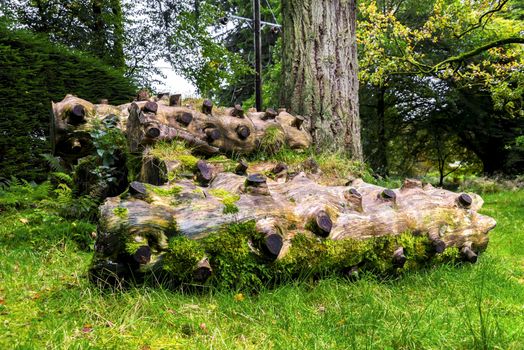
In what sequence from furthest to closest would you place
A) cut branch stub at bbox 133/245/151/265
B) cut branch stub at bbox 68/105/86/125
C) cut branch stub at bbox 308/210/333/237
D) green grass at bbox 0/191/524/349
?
cut branch stub at bbox 68/105/86/125 < cut branch stub at bbox 308/210/333/237 < cut branch stub at bbox 133/245/151/265 < green grass at bbox 0/191/524/349

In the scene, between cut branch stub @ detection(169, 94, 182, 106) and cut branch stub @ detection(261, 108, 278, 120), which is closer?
cut branch stub @ detection(169, 94, 182, 106)

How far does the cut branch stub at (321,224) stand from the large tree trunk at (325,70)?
2.91 meters

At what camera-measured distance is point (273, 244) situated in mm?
3039

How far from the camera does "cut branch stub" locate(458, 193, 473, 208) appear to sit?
4102mm

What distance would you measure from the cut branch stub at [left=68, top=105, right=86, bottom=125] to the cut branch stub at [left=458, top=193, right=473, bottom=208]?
14.5 ft

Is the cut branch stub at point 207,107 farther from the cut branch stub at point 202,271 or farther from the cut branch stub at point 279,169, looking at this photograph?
the cut branch stub at point 202,271

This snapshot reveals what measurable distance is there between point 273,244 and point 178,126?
2503 millimetres

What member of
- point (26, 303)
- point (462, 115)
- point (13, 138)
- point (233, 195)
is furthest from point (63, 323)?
point (462, 115)

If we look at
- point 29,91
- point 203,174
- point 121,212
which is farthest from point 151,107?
point 29,91

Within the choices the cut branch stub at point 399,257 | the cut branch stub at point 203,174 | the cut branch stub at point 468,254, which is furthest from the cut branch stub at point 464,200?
the cut branch stub at point 203,174

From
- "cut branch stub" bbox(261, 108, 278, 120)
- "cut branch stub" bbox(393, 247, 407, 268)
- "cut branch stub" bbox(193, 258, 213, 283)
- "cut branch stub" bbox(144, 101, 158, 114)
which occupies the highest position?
"cut branch stub" bbox(144, 101, 158, 114)

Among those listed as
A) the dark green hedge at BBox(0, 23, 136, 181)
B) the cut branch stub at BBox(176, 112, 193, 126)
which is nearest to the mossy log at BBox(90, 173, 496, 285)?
the cut branch stub at BBox(176, 112, 193, 126)

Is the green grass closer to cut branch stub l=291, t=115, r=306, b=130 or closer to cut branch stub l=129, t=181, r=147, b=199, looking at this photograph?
cut branch stub l=129, t=181, r=147, b=199

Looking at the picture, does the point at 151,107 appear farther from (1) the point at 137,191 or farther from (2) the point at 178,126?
(1) the point at 137,191
